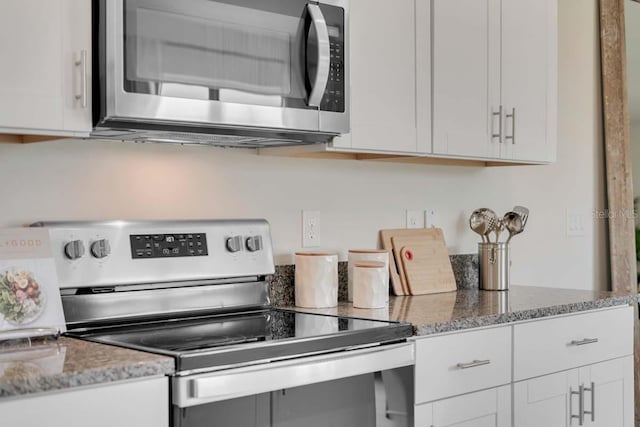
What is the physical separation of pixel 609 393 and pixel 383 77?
133 centimetres

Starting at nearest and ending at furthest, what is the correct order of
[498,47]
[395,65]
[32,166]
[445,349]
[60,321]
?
1. [60,321]
2. [32,166]
3. [445,349]
4. [395,65]
5. [498,47]

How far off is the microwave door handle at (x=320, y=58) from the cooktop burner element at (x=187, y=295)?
0.44 m

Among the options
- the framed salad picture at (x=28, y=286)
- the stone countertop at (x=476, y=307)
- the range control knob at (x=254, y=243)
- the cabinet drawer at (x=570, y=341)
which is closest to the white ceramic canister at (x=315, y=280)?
the stone countertop at (x=476, y=307)

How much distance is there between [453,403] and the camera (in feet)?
7.27

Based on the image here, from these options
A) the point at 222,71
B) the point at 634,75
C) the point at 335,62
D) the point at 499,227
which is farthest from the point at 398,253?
the point at 634,75

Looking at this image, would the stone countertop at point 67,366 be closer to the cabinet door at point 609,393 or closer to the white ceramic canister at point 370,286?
the white ceramic canister at point 370,286

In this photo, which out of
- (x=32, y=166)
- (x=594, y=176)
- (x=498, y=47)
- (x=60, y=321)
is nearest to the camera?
(x=60, y=321)

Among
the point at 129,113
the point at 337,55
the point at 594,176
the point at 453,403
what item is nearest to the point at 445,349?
the point at 453,403

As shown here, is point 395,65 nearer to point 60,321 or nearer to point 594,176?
point 60,321

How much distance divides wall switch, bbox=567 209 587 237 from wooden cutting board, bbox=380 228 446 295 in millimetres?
927

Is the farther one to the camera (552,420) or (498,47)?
(498,47)

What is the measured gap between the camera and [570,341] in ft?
8.55

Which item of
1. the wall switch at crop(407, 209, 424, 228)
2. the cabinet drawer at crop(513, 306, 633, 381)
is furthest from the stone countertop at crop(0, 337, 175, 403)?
the wall switch at crop(407, 209, 424, 228)

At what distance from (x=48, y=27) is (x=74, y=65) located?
0.09m
